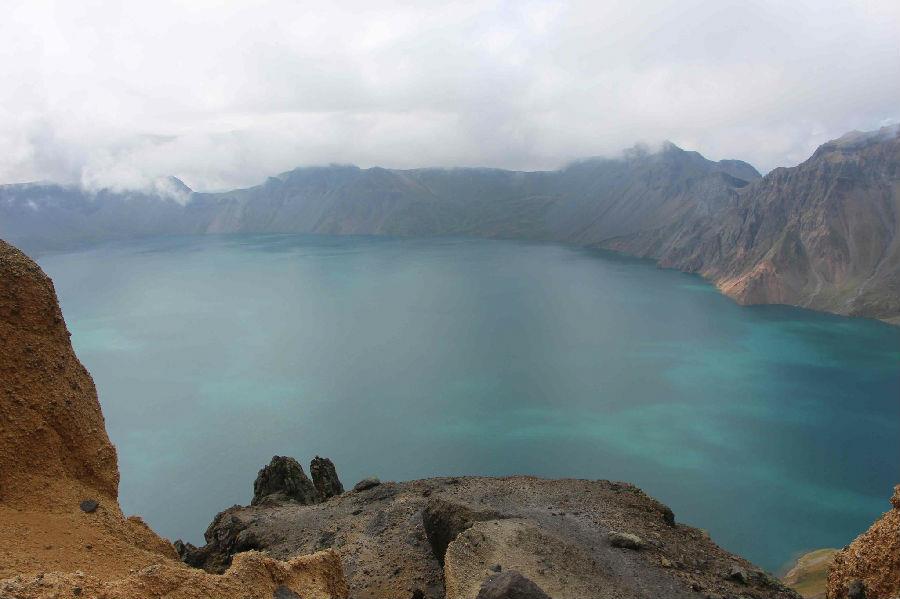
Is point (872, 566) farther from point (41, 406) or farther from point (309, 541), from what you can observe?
point (41, 406)

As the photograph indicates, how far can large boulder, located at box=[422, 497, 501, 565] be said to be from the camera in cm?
1991

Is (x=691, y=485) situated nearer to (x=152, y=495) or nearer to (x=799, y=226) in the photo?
(x=152, y=495)

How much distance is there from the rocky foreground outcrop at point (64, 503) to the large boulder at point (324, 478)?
18.1 m

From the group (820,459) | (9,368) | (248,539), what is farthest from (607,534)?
(820,459)

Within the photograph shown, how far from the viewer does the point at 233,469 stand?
5459cm

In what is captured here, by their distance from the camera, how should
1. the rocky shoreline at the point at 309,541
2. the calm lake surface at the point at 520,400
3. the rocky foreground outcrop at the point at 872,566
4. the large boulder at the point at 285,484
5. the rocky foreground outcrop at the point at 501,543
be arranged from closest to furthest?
the rocky shoreline at the point at 309,541, the rocky foreground outcrop at the point at 872,566, the rocky foreground outcrop at the point at 501,543, the large boulder at the point at 285,484, the calm lake surface at the point at 520,400

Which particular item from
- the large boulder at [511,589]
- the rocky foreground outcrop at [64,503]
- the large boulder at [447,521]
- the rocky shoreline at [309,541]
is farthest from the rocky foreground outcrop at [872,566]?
the rocky foreground outcrop at [64,503]

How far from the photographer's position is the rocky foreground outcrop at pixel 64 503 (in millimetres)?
10805

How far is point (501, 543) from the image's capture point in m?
18.4

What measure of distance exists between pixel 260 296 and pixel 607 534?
138m

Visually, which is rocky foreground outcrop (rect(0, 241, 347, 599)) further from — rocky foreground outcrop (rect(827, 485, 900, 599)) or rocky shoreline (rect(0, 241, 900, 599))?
rocky foreground outcrop (rect(827, 485, 900, 599))

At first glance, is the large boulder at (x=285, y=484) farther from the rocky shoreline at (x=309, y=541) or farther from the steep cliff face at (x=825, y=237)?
the steep cliff face at (x=825, y=237)

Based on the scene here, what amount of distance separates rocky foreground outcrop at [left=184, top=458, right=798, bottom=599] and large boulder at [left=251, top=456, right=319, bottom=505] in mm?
3463

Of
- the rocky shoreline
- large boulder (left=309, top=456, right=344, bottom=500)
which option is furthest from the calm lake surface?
the rocky shoreline
